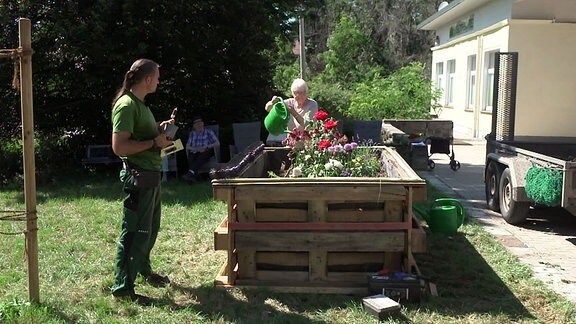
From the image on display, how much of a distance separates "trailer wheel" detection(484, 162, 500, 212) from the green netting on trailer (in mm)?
1300

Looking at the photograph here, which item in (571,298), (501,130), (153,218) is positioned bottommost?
(571,298)

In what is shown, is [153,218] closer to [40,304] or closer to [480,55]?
[40,304]

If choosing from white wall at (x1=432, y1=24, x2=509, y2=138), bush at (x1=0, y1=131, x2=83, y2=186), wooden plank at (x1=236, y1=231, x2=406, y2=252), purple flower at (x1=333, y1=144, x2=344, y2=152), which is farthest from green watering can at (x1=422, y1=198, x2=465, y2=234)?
white wall at (x1=432, y1=24, x2=509, y2=138)

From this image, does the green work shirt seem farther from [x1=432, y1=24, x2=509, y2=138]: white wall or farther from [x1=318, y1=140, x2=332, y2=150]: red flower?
[x1=432, y1=24, x2=509, y2=138]: white wall

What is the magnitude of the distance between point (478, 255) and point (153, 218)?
3.04m

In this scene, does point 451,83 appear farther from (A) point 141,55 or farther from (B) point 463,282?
(B) point 463,282

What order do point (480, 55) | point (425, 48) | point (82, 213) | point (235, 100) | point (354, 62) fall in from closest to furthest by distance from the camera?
point (82, 213)
point (235, 100)
point (480, 55)
point (354, 62)
point (425, 48)

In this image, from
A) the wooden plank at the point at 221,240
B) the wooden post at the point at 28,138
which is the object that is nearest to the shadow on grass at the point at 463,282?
the wooden plank at the point at 221,240

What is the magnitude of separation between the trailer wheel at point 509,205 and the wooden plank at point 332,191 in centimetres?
283

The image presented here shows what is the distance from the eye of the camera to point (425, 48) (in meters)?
38.7

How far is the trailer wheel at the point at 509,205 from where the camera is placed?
6.73 meters

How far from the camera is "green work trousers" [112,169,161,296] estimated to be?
14.0 ft

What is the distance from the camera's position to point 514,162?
6.75 m

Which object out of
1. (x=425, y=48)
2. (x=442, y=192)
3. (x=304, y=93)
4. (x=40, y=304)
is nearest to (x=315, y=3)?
(x=442, y=192)
